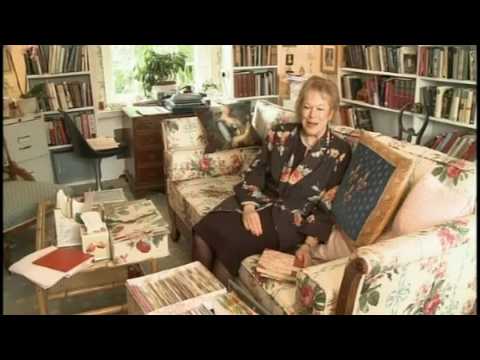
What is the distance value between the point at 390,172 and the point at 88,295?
1525mm

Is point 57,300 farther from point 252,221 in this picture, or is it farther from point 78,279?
A: point 252,221

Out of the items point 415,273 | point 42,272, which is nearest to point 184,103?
point 42,272

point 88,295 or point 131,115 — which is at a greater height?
point 131,115

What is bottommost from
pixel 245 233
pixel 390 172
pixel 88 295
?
pixel 88 295

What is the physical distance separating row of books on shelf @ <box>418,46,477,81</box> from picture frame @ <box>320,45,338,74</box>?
0.91 m

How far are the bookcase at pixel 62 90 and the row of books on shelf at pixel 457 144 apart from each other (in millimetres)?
2590

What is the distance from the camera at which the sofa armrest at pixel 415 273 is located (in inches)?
52.5

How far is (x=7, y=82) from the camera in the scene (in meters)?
3.39

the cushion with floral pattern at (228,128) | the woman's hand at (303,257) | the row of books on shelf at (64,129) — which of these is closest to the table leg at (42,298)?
the woman's hand at (303,257)

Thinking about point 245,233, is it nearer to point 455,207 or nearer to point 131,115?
point 455,207

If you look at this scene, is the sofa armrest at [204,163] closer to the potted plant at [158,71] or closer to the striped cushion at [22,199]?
the striped cushion at [22,199]

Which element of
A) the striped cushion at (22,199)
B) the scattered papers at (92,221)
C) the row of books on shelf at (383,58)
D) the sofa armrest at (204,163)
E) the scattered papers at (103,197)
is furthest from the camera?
the row of books on shelf at (383,58)

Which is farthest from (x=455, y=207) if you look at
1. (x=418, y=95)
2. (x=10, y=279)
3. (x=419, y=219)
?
(x=10, y=279)
